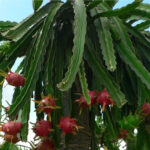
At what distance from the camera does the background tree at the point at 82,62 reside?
128 centimetres

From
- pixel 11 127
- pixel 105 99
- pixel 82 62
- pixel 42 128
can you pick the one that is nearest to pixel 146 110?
pixel 105 99

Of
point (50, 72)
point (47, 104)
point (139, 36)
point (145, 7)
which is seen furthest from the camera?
point (145, 7)

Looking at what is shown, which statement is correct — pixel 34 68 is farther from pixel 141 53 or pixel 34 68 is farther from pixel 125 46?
pixel 141 53

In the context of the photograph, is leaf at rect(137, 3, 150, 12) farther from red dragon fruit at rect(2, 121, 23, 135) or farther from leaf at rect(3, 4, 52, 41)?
red dragon fruit at rect(2, 121, 23, 135)

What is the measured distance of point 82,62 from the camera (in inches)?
51.7

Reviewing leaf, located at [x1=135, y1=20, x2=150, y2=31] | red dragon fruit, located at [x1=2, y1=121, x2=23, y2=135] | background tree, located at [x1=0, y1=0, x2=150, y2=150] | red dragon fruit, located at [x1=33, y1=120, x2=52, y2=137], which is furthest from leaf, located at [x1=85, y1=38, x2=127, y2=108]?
leaf, located at [x1=135, y1=20, x2=150, y2=31]

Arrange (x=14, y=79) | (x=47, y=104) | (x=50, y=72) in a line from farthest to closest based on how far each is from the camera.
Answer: (x=50, y=72), (x=14, y=79), (x=47, y=104)

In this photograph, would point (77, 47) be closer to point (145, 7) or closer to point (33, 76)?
point (33, 76)

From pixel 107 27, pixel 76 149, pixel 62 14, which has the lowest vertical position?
pixel 76 149

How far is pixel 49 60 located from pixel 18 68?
25.7 inches

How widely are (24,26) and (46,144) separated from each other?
1.96ft

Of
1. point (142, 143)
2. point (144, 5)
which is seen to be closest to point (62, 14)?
point (144, 5)

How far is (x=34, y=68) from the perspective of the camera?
1340 mm

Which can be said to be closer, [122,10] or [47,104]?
[47,104]
